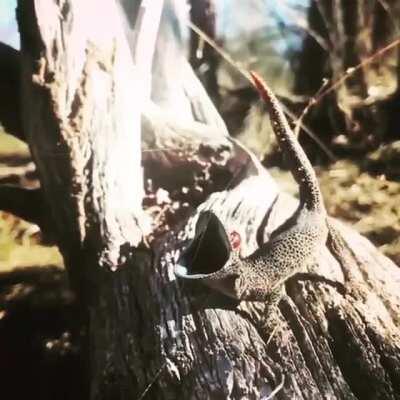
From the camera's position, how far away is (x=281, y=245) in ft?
4.19

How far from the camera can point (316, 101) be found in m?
1.42

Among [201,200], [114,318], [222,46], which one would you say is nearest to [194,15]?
[222,46]

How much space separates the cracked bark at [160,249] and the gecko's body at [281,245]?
2 cm

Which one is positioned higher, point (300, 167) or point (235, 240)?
point (300, 167)

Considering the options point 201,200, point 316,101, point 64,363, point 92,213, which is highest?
point 316,101

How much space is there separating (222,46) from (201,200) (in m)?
0.32

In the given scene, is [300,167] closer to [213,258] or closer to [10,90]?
[213,258]

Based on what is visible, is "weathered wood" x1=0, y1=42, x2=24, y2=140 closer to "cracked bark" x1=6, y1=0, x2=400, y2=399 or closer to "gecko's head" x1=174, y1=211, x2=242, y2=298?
"cracked bark" x1=6, y1=0, x2=400, y2=399

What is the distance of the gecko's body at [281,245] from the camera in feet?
4.09

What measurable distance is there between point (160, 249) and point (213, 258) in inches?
4.3

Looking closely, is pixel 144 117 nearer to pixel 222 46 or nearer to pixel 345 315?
pixel 222 46

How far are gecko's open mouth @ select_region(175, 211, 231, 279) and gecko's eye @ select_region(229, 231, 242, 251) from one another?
12 mm

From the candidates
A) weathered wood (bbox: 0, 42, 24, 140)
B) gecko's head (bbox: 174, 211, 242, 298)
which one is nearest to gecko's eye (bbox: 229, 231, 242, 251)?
gecko's head (bbox: 174, 211, 242, 298)

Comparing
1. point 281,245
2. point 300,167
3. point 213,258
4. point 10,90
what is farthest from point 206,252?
point 10,90
